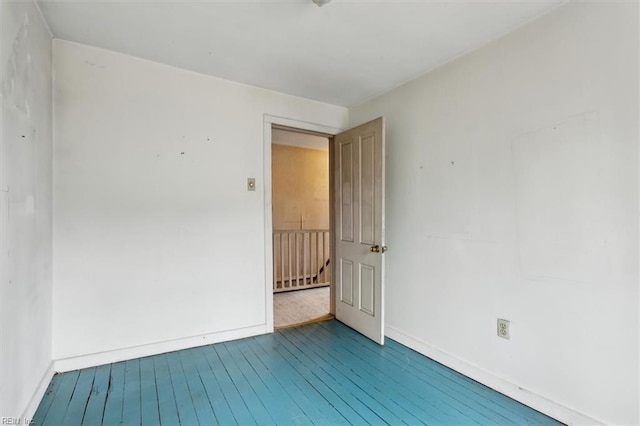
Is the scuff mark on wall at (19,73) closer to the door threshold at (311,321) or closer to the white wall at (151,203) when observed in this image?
the white wall at (151,203)

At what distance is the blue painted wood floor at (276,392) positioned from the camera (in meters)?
1.78

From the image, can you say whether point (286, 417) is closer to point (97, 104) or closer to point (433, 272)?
point (433, 272)

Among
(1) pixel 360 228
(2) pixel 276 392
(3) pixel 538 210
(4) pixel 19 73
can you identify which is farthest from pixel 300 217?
(4) pixel 19 73

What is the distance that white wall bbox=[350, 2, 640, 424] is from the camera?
156 cm

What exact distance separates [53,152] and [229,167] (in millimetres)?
1250

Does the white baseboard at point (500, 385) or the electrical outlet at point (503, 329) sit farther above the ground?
the electrical outlet at point (503, 329)

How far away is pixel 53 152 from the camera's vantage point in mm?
2186

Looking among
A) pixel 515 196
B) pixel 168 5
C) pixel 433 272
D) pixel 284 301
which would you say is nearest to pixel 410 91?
pixel 515 196

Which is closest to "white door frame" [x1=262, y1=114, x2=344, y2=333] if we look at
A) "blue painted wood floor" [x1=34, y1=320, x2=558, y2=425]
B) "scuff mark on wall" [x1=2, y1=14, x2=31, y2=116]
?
"blue painted wood floor" [x1=34, y1=320, x2=558, y2=425]

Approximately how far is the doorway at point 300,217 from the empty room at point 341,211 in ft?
5.46

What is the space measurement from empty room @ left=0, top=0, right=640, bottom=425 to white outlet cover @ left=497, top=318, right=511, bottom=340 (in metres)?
0.02

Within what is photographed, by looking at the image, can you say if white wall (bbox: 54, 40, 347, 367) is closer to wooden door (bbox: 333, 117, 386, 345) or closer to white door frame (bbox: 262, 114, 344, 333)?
white door frame (bbox: 262, 114, 344, 333)

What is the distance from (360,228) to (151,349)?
6.87 feet

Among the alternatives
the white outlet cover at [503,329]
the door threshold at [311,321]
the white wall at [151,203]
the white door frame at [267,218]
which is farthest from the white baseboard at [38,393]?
the white outlet cover at [503,329]
